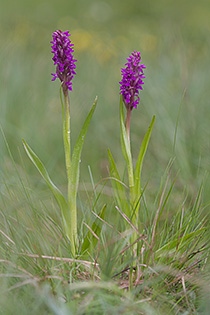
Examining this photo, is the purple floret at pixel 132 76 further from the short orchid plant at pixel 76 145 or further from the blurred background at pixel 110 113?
the blurred background at pixel 110 113

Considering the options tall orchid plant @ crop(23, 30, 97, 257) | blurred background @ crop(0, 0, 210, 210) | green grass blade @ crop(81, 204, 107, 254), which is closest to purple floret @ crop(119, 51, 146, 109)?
tall orchid plant @ crop(23, 30, 97, 257)

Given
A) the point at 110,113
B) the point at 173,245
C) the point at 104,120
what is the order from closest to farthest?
the point at 173,245, the point at 104,120, the point at 110,113

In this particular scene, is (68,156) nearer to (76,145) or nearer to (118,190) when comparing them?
(76,145)

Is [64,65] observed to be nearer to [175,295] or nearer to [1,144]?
[1,144]

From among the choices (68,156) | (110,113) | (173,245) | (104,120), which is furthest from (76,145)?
(110,113)

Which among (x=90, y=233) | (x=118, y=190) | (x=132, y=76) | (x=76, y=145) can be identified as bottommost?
(x=90, y=233)

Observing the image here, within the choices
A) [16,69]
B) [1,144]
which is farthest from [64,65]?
[16,69]

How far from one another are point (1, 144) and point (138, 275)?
0.69 metres

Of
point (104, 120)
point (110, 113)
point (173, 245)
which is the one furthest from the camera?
point (110, 113)

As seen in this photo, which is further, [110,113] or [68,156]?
[110,113]

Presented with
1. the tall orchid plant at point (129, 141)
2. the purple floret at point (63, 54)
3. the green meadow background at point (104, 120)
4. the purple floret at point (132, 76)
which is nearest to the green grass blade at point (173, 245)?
the tall orchid plant at point (129, 141)

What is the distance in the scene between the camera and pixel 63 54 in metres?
1.19

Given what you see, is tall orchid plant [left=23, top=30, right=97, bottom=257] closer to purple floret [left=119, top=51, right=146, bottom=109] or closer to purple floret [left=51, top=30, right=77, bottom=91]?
purple floret [left=51, top=30, right=77, bottom=91]

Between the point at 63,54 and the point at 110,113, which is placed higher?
the point at 63,54
